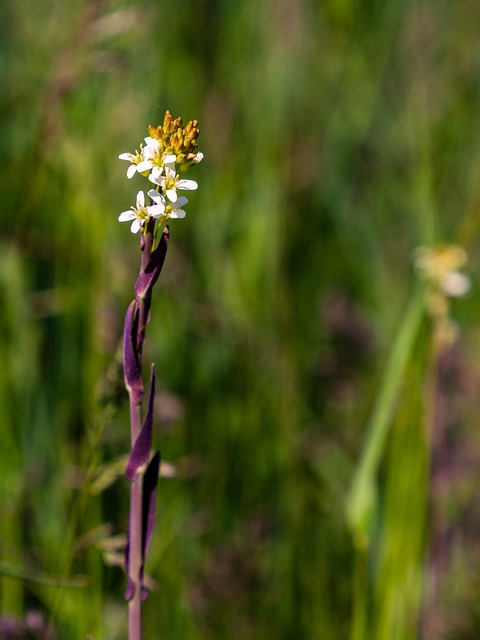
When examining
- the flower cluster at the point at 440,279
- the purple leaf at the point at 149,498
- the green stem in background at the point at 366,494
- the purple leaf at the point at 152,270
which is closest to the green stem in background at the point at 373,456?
the green stem in background at the point at 366,494

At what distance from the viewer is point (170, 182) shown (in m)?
0.70

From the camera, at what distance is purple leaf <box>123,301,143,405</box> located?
27.3 inches

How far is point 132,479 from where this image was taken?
2.39 ft

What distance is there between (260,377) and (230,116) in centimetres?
115

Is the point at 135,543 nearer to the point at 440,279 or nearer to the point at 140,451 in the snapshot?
the point at 140,451

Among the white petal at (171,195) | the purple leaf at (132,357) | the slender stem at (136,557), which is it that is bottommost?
the slender stem at (136,557)

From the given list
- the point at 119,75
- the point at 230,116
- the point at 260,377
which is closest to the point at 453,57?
the point at 230,116

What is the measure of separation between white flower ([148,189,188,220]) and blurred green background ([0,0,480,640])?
30 cm

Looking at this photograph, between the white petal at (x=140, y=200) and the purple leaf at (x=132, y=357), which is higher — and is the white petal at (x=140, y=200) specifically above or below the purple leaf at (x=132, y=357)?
above

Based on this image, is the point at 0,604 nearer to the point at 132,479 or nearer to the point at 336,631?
the point at 336,631

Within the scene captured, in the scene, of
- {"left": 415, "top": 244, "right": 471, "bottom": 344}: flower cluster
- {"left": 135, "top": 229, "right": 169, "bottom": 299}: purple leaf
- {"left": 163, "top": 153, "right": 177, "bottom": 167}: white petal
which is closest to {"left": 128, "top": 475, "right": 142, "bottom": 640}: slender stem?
{"left": 135, "top": 229, "right": 169, "bottom": 299}: purple leaf

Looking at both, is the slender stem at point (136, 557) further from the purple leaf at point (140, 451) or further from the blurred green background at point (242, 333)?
the blurred green background at point (242, 333)

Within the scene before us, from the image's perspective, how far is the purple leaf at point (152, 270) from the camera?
2.23 feet

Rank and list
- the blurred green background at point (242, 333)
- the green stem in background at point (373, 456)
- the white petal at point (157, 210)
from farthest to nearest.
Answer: the blurred green background at point (242, 333) < the green stem in background at point (373, 456) < the white petal at point (157, 210)
